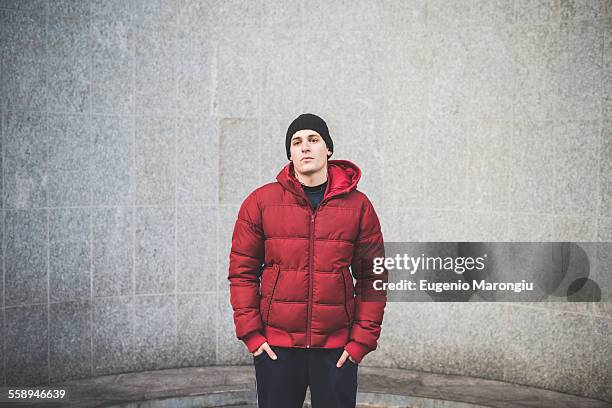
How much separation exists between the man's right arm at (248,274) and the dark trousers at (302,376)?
142 mm

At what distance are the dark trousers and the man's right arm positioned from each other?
14 cm

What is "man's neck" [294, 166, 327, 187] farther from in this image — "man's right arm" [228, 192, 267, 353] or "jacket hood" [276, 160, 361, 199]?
"man's right arm" [228, 192, 267, 353]

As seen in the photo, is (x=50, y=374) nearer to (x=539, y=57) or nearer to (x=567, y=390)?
(x=567, y=390)

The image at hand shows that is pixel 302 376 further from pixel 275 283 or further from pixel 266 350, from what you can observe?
pixel 275 283

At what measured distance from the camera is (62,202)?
5.80 m

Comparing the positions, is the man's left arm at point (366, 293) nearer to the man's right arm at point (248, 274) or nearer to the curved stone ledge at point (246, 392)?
the man's right arm at point (248, 274)

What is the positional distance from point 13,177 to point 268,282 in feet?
10.7

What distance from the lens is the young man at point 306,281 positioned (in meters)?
3.35

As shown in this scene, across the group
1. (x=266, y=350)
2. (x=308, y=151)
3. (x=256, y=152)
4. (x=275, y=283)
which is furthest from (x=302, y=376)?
(x=256, y=152)

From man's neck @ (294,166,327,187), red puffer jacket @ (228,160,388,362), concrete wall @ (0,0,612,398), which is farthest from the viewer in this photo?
concrete wall @ (0,0,612,398)

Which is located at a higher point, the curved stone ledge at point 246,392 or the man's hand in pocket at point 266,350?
the man's hand in pocket at point 266,350

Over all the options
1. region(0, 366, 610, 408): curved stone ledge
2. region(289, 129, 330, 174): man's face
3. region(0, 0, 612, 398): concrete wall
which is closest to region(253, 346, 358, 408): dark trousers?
region(289, 129, 330, 174): man's face

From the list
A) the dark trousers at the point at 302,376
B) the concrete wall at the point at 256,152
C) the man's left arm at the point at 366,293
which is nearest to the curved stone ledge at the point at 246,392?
the concrete wall at the point at 256,152

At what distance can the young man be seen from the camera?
335 centimetres
